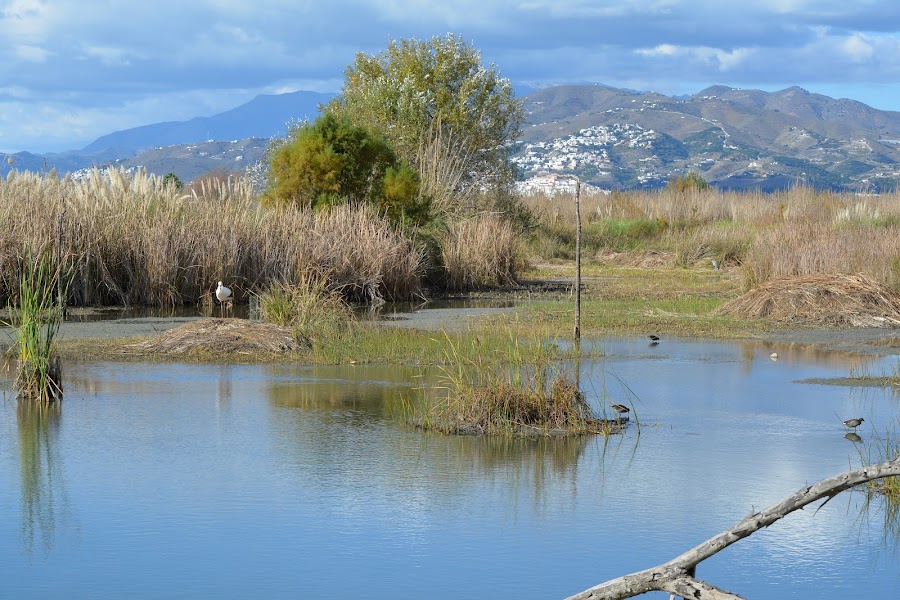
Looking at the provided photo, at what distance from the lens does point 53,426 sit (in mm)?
9648

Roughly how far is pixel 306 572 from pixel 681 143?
6595 inches

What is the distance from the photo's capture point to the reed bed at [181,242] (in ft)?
61.8

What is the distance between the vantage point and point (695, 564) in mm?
4406

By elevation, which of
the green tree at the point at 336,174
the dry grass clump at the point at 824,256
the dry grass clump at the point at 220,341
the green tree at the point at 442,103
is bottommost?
the dry grass clump at the point at 220,341

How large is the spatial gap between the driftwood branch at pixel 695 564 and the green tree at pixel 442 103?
2687 cm

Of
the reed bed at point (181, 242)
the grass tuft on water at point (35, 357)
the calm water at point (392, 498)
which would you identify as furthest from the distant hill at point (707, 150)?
the grass tuft on water at point (35, 357)

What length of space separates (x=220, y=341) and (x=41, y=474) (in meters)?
5.88

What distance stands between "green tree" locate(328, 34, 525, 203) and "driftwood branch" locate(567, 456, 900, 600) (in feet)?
88.2

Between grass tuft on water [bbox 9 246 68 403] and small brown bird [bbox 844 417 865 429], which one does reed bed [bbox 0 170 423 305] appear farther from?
small brown bird [bbox 844 417 865 429]

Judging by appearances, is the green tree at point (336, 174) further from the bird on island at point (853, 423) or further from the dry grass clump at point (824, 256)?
the bird on island at point (853, 423)

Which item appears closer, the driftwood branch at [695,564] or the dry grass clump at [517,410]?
the driftwood branch at [695,564]

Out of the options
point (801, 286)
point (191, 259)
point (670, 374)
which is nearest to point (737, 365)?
point (670, 374)

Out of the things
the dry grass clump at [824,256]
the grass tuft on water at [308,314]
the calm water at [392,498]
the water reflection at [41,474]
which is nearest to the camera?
the calm water at [392,498]

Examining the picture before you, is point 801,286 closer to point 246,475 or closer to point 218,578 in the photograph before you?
point 246,475
